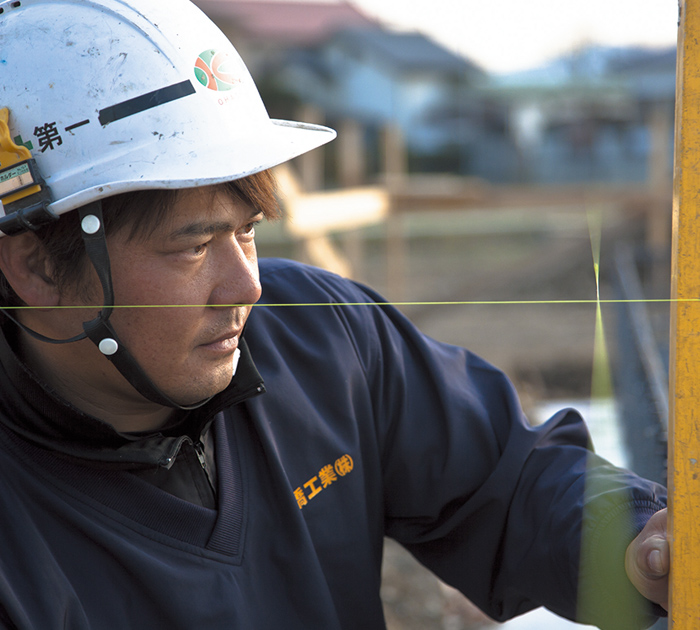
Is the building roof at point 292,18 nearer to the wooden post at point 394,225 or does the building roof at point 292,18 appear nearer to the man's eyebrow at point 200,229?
the wooden post at point 394,225

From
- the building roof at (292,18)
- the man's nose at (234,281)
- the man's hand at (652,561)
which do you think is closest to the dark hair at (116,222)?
the man's nose at (234,281)

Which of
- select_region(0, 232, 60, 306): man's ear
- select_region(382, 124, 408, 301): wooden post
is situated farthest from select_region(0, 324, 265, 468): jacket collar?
select_region(382, 124, 408, 301): wooden post

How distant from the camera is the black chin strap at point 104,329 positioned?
1.40 metres

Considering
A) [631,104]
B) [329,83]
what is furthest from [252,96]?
[329,83]

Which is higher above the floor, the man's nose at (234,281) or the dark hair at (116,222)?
the dark hair at (116,222)

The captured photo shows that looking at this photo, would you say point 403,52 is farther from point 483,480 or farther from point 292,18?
point 483,480

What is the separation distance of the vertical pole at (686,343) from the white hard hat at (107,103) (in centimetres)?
75

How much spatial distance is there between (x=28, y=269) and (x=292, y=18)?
99.9 ft

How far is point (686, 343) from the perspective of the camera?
45.3 inches

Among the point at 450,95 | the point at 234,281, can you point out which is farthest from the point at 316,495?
the point at 450,95

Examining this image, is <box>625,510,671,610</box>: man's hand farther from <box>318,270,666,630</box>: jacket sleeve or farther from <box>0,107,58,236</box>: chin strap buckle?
<box>0,107,58,236</box>: chin strap buckle

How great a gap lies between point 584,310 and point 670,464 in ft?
32.8

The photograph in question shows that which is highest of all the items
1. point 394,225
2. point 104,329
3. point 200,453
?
point 104,329

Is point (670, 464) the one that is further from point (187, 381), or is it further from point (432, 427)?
point (187, 381)
